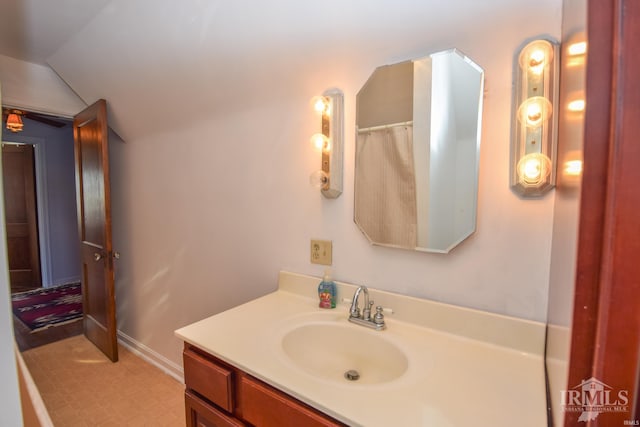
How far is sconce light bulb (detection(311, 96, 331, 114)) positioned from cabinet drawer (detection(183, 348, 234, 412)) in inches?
41.1

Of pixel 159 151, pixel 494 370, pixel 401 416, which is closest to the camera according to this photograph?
pixel 401 416

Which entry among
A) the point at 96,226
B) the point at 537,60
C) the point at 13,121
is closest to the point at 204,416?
the point at 537,60

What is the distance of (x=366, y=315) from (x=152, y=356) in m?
2.05

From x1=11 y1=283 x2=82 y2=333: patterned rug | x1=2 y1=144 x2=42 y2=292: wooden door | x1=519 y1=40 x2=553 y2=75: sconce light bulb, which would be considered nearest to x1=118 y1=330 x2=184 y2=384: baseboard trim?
x1=11 y1=283 x2=82 y2=333: patterned rug

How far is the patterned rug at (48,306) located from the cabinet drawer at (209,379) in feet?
10.1

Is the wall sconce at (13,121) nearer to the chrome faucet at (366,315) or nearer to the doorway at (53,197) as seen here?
the doorway at (53,197)

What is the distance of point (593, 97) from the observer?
0.33 metres

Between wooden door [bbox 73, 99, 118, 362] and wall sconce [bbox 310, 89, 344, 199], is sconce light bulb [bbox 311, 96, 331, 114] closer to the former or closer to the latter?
wall sconce [bbox 310, 89, 344, 199]

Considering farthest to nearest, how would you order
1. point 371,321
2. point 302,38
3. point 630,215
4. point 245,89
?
point 245,89
point 302,38
point 371,321
point 630,215

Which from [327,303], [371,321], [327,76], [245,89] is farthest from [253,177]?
[371,321]

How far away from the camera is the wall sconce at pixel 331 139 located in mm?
1294

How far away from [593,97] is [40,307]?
497cm

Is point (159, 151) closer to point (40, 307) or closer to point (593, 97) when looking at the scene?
point (593, 97)

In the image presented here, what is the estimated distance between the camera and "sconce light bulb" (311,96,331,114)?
1300 mm
